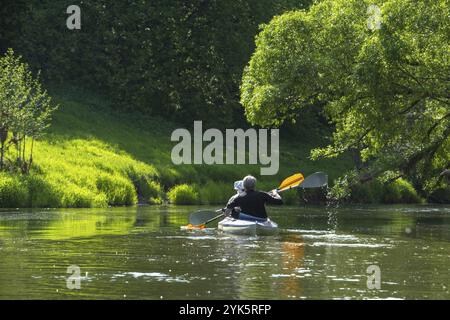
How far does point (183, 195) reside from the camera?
175 ft

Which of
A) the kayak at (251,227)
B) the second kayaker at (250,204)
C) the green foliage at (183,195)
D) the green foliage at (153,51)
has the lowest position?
the kayak at (251,227)

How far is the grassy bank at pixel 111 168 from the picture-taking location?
4716 centimetres

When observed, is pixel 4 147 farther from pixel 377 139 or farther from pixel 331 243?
pixel 331 243

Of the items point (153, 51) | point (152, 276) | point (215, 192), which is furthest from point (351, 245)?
point (153, 51)

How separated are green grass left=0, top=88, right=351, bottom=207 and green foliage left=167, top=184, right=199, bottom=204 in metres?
0.12

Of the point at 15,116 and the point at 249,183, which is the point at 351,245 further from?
the point at 15,116

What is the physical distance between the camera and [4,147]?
4847 cm

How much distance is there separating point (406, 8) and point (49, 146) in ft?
76.9

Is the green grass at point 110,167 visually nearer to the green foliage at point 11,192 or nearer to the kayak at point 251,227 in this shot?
the green foliage at point 11,192

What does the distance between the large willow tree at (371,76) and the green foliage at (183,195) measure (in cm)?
866

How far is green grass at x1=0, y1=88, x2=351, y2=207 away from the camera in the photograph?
47.2 meters

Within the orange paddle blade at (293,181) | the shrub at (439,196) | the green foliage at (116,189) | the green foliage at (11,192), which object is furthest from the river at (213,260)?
the shrub at (439,196)
